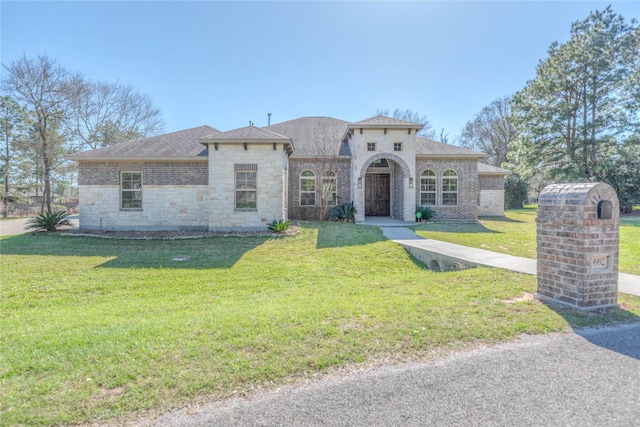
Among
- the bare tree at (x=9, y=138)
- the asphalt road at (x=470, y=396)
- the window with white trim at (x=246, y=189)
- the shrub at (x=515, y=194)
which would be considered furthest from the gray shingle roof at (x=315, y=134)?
the bare tree at (x=9, y=138)

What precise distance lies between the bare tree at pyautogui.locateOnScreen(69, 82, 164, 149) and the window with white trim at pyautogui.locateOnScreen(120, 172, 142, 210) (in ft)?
66.0

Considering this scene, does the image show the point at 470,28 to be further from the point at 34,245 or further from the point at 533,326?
the point at 34,245

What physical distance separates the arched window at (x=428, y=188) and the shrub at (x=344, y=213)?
4.15 m

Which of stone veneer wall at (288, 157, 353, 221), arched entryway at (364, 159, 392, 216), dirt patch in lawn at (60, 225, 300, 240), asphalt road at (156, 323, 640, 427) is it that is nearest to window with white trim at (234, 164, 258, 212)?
dirt patch in lawn at (60, 225, 300, 240)

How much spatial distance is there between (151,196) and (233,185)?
414 centimetres

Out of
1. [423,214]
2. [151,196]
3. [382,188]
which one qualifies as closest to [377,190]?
[382,188]

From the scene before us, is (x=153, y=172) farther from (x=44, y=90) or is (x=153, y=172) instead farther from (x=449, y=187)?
(x=44, y=90)

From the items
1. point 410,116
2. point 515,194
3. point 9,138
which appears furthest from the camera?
point 410,116

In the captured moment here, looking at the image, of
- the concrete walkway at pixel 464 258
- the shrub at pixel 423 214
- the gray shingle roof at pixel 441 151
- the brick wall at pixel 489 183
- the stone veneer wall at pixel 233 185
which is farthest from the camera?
the brick wall at pixel 489 183

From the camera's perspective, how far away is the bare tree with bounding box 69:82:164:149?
2939 cm

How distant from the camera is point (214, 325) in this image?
379cm

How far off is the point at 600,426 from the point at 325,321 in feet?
8.20

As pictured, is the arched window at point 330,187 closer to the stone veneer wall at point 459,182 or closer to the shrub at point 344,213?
the shrub at point 344,213

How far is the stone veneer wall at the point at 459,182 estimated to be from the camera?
55.5ft
